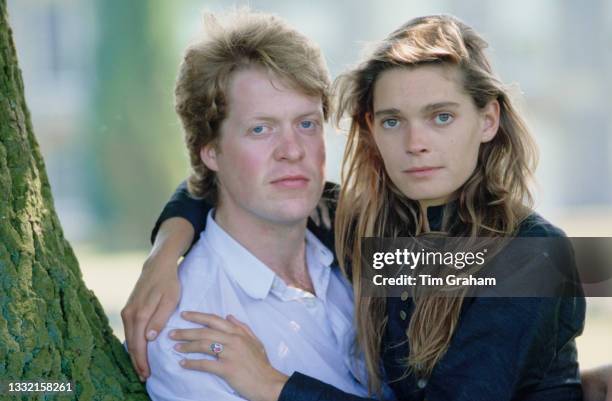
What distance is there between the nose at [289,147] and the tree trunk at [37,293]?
1.96ft

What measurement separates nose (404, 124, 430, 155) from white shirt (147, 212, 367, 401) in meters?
0.47

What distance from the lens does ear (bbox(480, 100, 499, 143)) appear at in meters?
2.36

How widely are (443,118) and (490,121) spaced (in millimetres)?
162

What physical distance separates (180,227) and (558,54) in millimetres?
11685

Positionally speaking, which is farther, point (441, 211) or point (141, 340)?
point (441, 211)

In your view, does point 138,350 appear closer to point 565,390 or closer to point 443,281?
point 443,281

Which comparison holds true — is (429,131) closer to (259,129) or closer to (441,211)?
(441,211)

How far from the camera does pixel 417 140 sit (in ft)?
7.41

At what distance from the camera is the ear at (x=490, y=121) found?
236cm

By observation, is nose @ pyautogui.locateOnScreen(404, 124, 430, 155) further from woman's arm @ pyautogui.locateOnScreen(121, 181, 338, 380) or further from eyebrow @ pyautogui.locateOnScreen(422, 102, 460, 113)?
woman's arm @ pyautogui.locateOnScreen(121, 181, 338, 380)

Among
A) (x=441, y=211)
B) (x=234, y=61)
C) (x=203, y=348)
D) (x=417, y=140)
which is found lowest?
(x=203, y=348)

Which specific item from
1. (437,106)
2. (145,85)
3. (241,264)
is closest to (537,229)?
(437,106)

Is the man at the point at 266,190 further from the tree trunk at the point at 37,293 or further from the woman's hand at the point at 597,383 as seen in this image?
the woman's hand at the point at 597,383

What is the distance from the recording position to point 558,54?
13.2m
